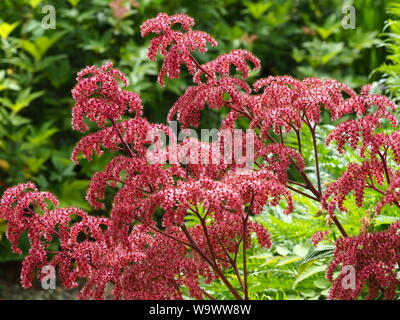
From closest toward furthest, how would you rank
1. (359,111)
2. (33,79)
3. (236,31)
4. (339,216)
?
(359,111)
(339,216)
(33,79)
(236,31)

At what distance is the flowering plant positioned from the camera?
1923 mm

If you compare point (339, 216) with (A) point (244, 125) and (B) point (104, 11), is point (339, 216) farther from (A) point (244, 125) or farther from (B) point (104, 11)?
→ (B) point (104, 11)

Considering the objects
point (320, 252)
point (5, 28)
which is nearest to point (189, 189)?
point (320, 252)

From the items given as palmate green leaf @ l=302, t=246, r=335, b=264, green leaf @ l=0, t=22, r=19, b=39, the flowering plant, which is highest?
green leaf @ l=0, t=22, r=19, b=39

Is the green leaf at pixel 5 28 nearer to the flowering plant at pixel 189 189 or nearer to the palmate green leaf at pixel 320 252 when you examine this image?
the flowering plant at pixel 189 189

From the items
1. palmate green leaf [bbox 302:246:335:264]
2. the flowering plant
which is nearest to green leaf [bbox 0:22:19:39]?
the flowering plant

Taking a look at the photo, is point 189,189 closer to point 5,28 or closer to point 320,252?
point 320,252

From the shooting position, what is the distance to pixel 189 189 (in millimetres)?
1870

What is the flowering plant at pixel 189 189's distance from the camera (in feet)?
6.31

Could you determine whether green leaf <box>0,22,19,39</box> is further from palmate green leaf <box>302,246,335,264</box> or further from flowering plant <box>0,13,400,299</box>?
palmate green leaf <box>302,246,335,264</box>

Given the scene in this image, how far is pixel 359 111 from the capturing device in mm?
2131

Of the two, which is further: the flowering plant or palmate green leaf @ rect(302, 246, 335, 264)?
palmate green leaf @ rect(302, 246, 335, 264)
